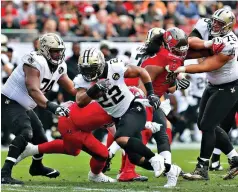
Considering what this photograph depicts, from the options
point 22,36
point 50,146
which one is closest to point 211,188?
point 50,146

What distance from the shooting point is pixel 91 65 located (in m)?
8.09

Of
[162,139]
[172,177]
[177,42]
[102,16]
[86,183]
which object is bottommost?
[86,183]

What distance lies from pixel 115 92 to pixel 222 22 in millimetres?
1523

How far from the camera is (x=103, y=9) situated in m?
17.5

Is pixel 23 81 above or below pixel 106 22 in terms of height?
below

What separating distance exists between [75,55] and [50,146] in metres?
5.33

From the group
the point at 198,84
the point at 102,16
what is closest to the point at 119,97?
the point at 198,84

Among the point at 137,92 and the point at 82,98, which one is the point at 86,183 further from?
the point at 137,92

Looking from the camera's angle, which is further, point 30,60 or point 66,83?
point 66,83

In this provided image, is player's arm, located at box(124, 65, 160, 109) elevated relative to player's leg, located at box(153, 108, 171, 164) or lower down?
elevated

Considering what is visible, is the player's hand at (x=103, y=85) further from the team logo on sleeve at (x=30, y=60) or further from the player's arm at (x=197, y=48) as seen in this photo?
the player's arm at (x=197, y=48)

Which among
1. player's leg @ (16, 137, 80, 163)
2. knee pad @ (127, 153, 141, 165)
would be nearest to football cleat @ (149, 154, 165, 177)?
knee pad @ (127, 153, 141, 165)

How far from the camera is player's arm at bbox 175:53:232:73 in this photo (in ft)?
28.6

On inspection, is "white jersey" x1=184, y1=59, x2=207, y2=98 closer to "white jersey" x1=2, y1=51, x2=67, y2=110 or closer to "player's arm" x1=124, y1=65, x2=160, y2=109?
"white jersey" x1=2, y1=51, x2=67, y2=110
